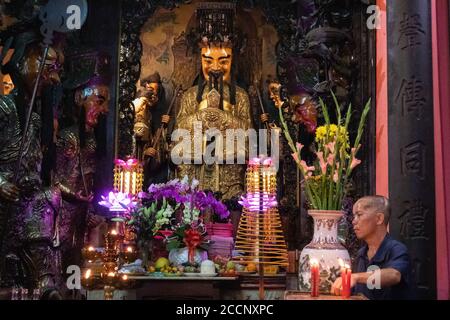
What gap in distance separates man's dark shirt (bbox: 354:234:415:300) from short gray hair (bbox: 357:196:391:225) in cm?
12

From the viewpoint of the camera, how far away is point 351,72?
5723 mm

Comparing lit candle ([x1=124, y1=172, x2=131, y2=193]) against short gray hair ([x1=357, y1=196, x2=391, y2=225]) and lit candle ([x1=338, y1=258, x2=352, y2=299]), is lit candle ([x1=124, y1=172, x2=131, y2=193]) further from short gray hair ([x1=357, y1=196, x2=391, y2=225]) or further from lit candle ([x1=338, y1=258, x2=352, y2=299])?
lit candle ([x1=338, y1=258, x2=352, y2=299])

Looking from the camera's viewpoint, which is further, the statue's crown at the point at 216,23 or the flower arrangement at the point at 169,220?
the statue's crown at the point at 216,23

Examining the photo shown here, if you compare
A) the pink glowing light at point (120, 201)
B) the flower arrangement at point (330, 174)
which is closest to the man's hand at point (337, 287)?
the flower arrangement at point (330, 174)

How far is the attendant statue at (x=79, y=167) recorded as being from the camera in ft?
20.7

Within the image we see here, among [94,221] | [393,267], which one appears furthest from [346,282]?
[94,221]

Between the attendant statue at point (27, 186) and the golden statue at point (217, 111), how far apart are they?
3.87 metres

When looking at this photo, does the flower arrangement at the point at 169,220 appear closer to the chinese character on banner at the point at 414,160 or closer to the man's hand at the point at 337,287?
the chinese character on banner at the point at 414,160

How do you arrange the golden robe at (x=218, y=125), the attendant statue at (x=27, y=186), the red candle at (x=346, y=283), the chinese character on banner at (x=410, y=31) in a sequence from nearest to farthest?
the red candle at (x=346, y=283)
the chinese character on banner at (x=410, y=31)
the attendant statue at (x=27, y=186)
the golden robe at (x=218, y=125)

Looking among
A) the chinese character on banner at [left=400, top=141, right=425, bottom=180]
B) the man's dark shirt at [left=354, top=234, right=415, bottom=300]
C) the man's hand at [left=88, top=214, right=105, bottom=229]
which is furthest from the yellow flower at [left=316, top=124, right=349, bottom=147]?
the man's hand at [left=88, top=214, right=105, bottom=229]

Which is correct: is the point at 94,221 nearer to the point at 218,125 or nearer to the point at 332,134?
the point at 218,125

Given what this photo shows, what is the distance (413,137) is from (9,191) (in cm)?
250

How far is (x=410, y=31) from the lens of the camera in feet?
9.11
